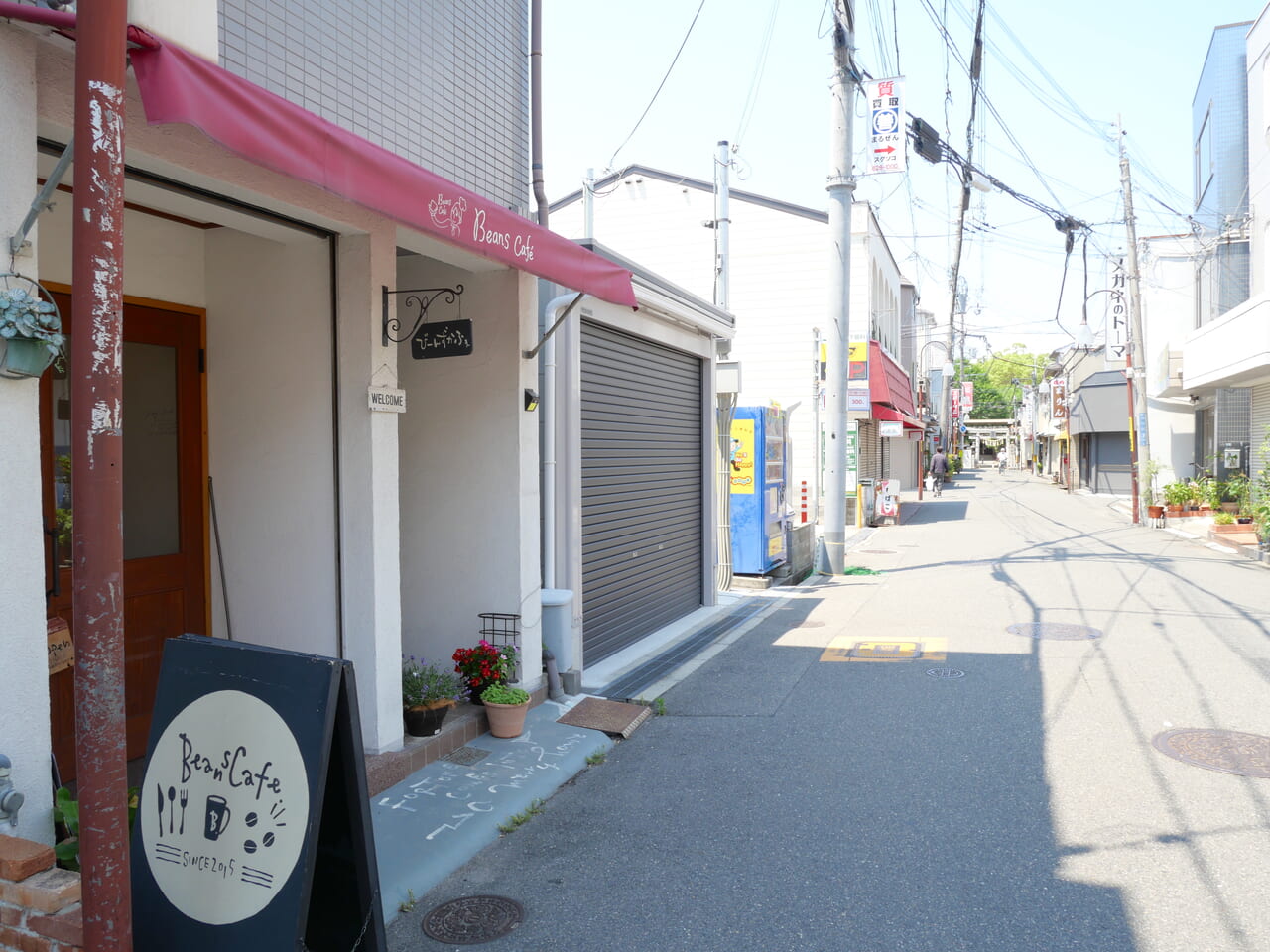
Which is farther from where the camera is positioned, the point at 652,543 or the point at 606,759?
the point at 652,543

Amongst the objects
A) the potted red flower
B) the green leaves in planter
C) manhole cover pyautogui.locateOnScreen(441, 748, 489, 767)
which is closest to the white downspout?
the potted red flower

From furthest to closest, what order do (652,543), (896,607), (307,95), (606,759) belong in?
(896,607) → (652,543) → (606,759) → (307,95)

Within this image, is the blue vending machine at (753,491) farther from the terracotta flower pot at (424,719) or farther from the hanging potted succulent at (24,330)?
the hanging potted succulent at (24,330)

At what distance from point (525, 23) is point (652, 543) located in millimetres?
5251

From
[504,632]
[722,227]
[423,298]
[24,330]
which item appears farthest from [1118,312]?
[24,330]

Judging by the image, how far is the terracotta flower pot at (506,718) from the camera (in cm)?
608

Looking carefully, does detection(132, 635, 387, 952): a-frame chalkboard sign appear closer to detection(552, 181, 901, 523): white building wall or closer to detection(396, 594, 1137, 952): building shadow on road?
detection(396, 594, 1137, 952): building shadow on road

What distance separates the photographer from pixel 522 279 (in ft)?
21.8

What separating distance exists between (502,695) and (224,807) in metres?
3.07

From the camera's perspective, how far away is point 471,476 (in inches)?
263

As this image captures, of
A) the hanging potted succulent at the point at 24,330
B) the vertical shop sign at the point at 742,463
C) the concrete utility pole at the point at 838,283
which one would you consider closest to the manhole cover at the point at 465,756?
the hanging potted succulent at the point at 24,330

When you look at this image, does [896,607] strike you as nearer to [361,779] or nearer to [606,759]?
[606,759]

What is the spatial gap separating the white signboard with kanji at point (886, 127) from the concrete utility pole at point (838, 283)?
81 centimetres

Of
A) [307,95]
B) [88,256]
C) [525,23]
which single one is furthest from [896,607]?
[88,256]
